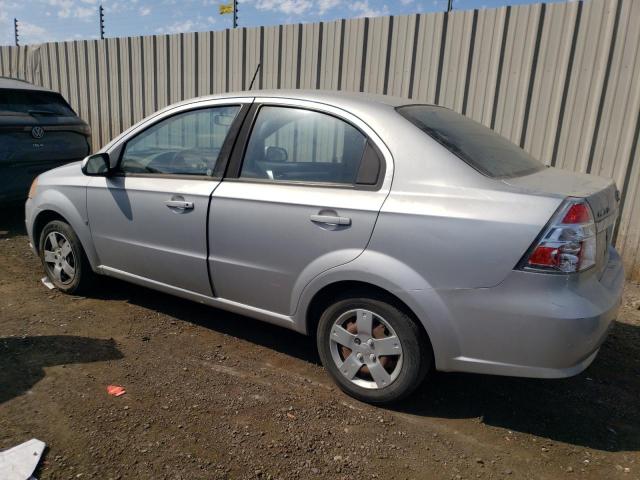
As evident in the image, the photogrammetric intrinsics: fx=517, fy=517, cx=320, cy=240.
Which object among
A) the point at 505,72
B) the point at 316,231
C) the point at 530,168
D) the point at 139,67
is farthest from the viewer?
the point at 139,67

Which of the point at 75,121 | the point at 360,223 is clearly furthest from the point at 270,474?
the point at 75,121

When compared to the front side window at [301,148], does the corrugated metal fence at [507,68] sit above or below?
above

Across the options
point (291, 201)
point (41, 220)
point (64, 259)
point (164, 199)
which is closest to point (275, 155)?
point (291, 201)

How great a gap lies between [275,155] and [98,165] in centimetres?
143

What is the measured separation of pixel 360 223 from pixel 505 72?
3689mm

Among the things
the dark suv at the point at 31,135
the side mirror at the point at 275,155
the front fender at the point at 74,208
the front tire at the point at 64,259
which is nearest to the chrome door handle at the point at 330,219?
the side mirror at the point at 275,155

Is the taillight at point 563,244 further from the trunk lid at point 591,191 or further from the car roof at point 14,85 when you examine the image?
the car roof at point 14,85

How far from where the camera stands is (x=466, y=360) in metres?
2.58

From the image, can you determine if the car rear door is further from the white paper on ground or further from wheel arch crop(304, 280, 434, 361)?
the white paper on ground

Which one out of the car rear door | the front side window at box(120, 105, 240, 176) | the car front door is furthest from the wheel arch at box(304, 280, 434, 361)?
the front side window at box(120, 105, 240, 176)

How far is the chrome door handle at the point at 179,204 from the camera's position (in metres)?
3.39

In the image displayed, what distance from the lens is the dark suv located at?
598 centimetres

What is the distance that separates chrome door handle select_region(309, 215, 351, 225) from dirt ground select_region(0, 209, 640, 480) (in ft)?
3.38

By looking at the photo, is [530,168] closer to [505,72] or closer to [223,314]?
[223,314]
